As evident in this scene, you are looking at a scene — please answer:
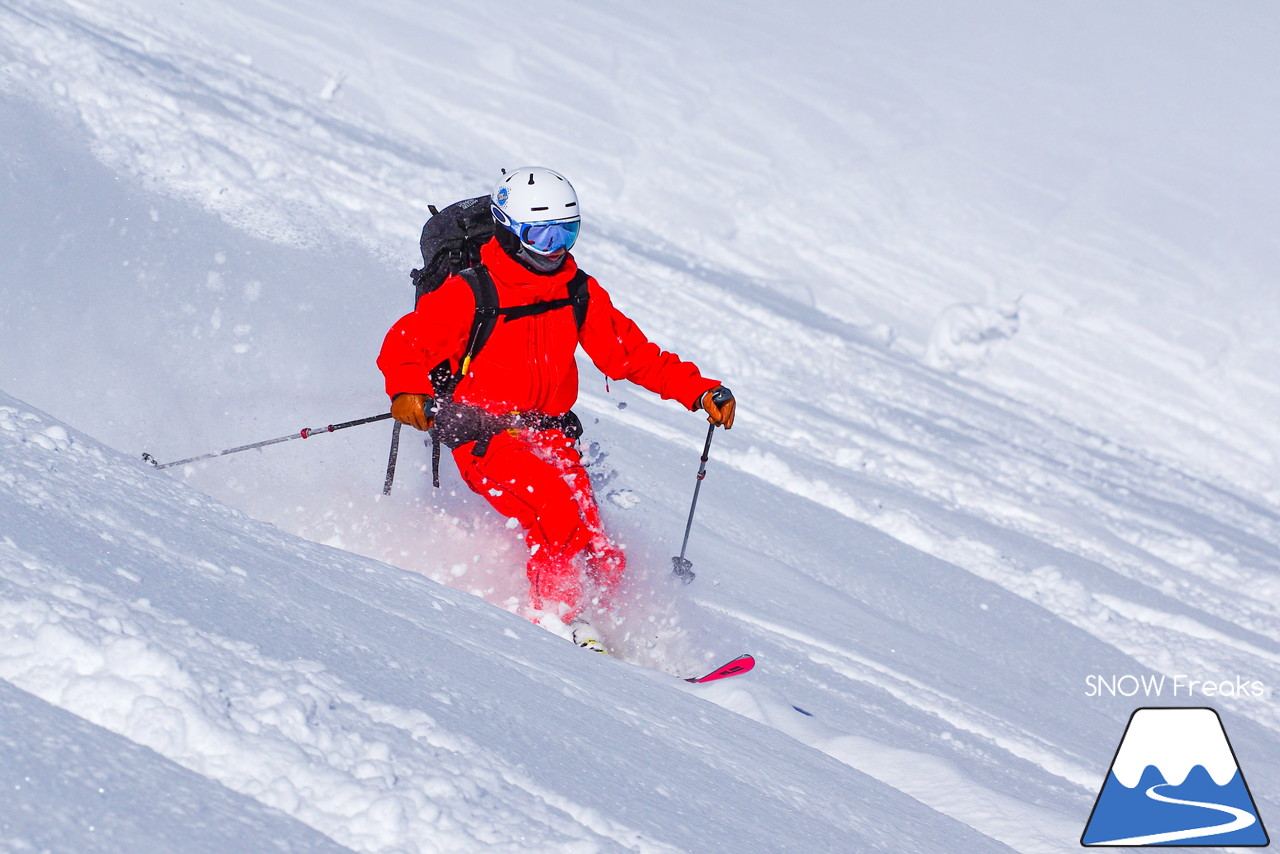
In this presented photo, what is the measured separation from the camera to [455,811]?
1.74m

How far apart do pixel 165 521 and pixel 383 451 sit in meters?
2.99

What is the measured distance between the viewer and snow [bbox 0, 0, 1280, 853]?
5.92ft

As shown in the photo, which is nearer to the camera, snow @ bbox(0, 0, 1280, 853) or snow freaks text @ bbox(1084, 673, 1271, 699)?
snow @ bbox(0, 0, 1280, 853)

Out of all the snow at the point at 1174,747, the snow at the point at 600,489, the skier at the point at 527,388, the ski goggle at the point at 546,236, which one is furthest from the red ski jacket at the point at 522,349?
the snow at the point at 1174,747

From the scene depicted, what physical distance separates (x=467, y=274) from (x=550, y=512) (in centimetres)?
100

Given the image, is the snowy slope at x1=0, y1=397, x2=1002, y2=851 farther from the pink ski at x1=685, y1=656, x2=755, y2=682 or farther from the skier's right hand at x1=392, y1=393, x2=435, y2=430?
the skier's right hand at x1=392, y1=393, x2=435, y2=430

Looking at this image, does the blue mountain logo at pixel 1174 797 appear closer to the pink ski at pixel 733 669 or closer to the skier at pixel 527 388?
the pink ski at pixel 733 669

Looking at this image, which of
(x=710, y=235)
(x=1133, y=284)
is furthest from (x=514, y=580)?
(x=1133, y=284)

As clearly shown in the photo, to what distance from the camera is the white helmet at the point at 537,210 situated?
4211 millimetres

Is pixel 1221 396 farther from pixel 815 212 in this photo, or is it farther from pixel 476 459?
pixel 476 459

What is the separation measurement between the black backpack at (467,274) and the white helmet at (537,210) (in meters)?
0.17

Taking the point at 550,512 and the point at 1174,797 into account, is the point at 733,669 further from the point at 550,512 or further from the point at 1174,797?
the point at 1174,797

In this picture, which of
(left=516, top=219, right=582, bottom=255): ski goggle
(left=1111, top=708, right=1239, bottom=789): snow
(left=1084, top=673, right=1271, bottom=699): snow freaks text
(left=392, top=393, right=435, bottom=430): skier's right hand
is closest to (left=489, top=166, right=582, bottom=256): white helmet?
(left=516, top=219, right=582, bottom=255): ski goggle

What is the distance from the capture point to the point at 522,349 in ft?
14.5
